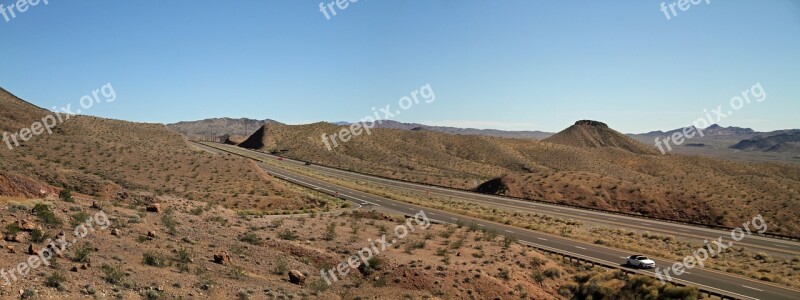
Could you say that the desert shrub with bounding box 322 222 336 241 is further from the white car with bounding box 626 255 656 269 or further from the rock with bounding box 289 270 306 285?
the white car with bounding box 626 255 656 269

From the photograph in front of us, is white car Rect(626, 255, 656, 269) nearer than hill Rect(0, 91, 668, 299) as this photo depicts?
No

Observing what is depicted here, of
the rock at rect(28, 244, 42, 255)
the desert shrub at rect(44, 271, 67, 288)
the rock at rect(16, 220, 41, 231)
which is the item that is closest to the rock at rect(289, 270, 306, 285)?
the desert shrub at rect(44, 271, 67, 288)

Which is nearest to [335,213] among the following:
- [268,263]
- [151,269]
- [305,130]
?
[268,263]

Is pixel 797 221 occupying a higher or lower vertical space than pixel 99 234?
lower

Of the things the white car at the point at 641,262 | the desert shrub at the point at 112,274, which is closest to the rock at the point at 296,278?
the desert shrub at the point at 112,274

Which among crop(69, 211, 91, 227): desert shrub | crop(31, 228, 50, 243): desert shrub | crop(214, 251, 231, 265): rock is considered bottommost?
crop(214, 251, 231, 265): rock

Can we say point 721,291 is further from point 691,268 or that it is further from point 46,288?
point 46,288

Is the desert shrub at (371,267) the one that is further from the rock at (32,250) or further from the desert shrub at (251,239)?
the rock at (32,250)

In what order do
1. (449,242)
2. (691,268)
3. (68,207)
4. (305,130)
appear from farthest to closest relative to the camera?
(305,130) → (449,242) → (691,268) → (68,207)
